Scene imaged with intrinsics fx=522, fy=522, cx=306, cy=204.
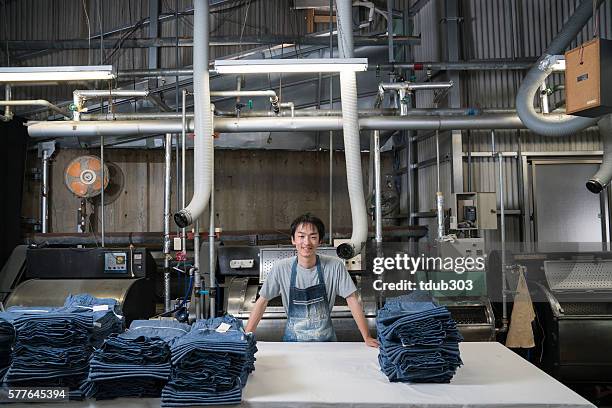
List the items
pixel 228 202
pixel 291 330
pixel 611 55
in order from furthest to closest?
pixel 228 202, pixel 611 55, pixel 291 330

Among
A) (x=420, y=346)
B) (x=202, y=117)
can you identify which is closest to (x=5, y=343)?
(x=420, y=346)

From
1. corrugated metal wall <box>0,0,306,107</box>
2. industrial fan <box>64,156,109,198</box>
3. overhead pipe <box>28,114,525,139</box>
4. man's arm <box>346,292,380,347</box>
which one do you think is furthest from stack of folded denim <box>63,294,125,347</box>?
corrugated metal wall <box>0,0,306,107</box>

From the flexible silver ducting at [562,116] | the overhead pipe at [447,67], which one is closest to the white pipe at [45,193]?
the overhead pipe at [447,67]

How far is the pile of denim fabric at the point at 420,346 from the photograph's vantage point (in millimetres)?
1914

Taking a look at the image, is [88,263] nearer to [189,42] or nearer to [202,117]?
[202,117]

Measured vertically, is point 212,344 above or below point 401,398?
above

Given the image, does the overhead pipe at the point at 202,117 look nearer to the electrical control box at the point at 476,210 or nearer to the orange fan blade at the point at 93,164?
the electrical control box at the point at 476,210

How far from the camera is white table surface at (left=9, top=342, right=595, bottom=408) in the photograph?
1.71 m

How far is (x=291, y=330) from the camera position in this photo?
9.68 feet

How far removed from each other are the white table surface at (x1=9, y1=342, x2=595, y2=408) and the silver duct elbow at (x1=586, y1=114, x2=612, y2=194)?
A: 2833 millimetres

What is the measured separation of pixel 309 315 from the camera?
117 inches

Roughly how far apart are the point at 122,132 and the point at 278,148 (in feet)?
9.44

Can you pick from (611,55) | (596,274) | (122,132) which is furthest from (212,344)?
(596,274)

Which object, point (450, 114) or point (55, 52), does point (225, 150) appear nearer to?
point (55, 52)
